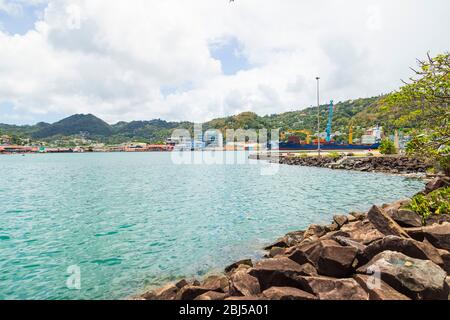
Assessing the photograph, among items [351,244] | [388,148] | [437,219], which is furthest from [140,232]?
[388,148]

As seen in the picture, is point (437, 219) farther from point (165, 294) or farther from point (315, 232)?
point (165, 294)

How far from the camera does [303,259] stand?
7090 millimetres

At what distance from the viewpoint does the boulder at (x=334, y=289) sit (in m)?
5.02

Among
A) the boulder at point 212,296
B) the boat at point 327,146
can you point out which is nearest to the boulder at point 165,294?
the boulder at point 212,296

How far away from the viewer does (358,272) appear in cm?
604

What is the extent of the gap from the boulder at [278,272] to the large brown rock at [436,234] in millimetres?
3129

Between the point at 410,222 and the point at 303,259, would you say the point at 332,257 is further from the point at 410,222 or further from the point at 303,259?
the point at 410,222

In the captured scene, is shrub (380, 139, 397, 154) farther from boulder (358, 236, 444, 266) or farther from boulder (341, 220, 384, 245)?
boulder (358, 236, 444, 266)

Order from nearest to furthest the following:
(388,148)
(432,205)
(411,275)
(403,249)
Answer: (411,275) → (403,249) → (432,205) → (388,148)

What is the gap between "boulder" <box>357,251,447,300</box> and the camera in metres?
4.93

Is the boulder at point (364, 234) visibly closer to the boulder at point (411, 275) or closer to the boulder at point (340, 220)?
the boulder at point (340, 220)

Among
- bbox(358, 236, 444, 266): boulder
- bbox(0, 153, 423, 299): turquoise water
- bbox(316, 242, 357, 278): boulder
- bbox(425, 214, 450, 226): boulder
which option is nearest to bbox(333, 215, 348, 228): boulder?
bbox(0, 153, 423, 299): turquoise water

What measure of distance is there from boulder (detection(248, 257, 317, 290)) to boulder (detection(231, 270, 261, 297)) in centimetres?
16

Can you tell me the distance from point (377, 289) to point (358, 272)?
1206mm
